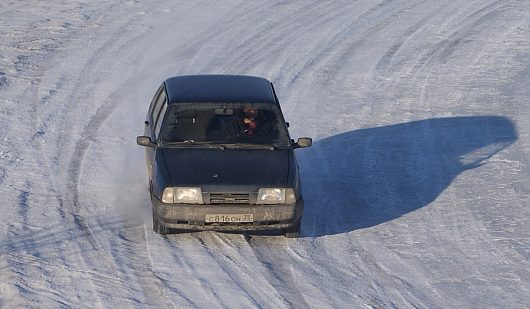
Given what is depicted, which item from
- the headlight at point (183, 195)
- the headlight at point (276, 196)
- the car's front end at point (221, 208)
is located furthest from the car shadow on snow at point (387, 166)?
the headlight at point (183, 195)

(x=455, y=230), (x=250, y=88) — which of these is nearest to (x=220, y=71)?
(x=250, y=88)

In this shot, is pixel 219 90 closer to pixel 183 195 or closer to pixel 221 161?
pixel 221 161

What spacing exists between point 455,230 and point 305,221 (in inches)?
71.1

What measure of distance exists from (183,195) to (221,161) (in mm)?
688

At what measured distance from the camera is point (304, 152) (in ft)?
53.8

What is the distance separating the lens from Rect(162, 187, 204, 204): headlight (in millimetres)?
12125

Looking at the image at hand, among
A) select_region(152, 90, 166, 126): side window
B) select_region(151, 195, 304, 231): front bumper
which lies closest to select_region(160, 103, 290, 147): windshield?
Answer: select_region(152, 90, 166, 126): side window

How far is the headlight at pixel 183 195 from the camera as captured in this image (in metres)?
12.1

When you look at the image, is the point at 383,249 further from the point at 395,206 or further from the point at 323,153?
the point at 323,153

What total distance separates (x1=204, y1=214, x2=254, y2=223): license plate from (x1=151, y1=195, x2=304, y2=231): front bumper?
0.03 m

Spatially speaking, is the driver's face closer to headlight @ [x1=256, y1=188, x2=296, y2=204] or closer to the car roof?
the car roof

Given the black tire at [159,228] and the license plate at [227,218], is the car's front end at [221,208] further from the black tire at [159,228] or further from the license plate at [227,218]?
the black tire at [159,228]

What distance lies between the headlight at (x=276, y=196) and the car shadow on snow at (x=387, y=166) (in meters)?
0.96

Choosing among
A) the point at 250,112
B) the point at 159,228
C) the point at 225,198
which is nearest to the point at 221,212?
the point at 225,198
